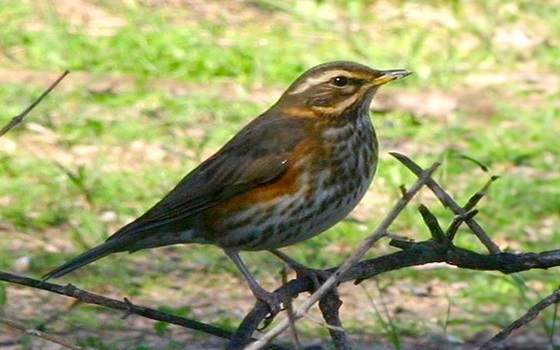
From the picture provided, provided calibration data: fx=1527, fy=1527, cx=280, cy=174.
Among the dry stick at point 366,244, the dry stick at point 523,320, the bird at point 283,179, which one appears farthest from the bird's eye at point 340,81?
the dry stick at point 366,244

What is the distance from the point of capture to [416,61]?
10.2 meters

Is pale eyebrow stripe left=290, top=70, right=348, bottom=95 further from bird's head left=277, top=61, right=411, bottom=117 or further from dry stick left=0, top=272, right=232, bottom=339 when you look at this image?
dry stick left=0, top=272, right=232, bottom=339

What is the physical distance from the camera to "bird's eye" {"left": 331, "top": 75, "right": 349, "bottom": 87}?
566cm

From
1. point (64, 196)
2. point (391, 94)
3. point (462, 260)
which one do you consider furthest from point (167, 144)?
point (462, 260)

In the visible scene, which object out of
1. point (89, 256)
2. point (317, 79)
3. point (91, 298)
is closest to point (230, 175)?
point (317, 79)

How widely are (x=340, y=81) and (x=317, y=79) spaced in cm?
11

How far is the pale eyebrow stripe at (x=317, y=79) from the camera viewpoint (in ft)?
18.6

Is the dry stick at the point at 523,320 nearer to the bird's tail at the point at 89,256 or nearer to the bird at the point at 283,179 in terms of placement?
the bird at the point at 283,179

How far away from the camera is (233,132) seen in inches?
353

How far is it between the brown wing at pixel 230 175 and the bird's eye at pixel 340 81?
200 millimetres

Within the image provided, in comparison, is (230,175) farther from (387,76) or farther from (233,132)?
(233,132)

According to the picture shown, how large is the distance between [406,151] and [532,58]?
2036mm

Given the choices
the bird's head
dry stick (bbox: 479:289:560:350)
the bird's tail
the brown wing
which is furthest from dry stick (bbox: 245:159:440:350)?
the bird's head

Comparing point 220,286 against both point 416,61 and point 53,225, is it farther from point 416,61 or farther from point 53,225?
point 416,61
